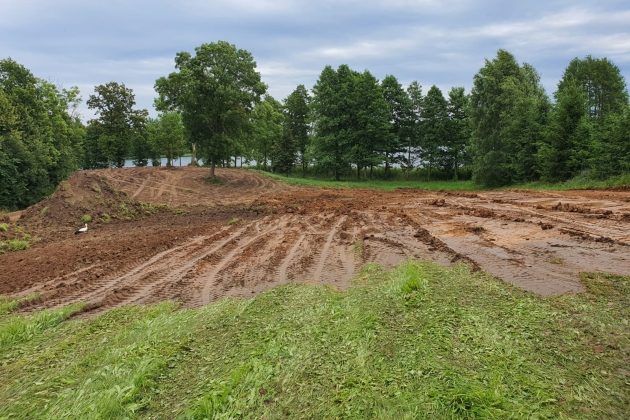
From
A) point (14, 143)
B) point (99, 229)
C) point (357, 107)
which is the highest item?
point (357, 107)

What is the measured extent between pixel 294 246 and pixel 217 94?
22.5 metres

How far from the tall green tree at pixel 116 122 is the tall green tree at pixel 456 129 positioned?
39182 millimetres

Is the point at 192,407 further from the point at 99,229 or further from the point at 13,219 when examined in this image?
the point at 13,219

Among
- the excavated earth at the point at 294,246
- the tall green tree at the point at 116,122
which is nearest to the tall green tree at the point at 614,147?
the excavated earth at the point at 294,246

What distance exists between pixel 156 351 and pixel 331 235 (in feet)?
22.9

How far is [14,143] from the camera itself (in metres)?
30.1

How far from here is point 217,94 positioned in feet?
97.1

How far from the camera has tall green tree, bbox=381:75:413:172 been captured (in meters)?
44.3

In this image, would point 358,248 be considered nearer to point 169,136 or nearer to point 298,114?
point 169,136

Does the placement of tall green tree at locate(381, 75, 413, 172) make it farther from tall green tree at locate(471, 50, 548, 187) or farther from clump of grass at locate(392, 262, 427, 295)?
clump of grass at locate(392, 262, 427, 295)

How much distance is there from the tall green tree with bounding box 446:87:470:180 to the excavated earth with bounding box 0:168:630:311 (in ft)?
90.5

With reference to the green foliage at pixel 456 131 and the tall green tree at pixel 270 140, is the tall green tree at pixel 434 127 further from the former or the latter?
the tall green tree at pixel 270 140

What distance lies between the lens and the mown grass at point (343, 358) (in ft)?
10.7

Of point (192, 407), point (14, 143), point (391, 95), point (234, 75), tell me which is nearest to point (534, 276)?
point (192, 407)
